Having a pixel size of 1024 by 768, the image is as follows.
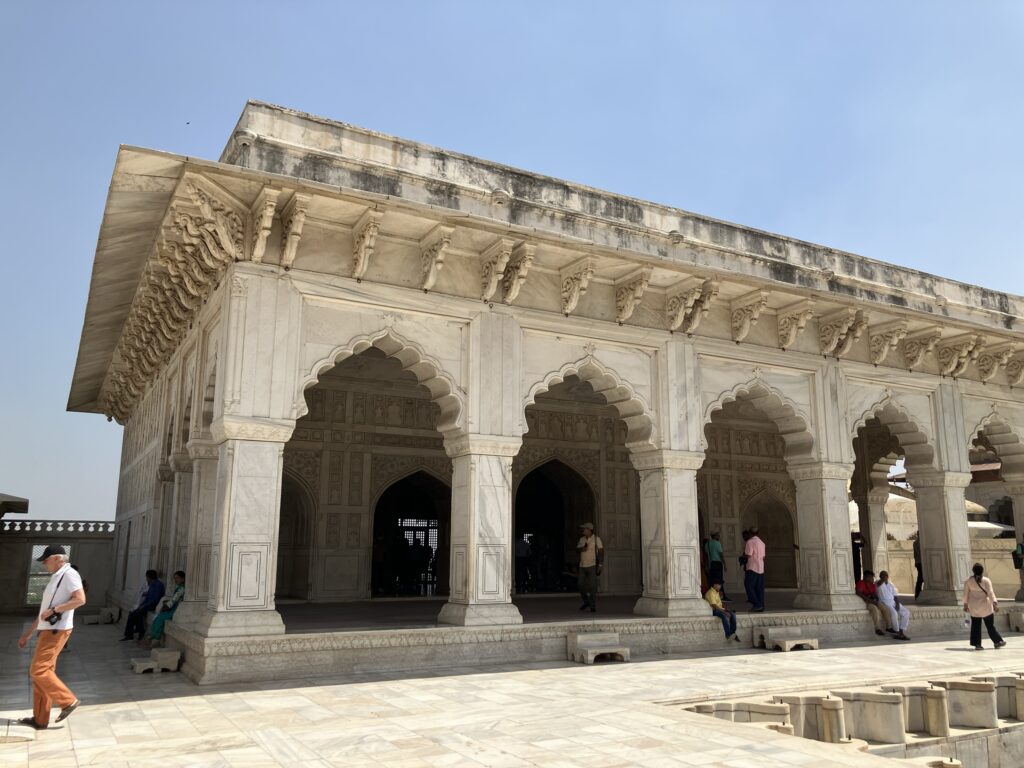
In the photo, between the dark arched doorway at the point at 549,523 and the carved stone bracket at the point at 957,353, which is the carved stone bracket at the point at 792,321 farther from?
the dark arched doorway at the point at 549,523

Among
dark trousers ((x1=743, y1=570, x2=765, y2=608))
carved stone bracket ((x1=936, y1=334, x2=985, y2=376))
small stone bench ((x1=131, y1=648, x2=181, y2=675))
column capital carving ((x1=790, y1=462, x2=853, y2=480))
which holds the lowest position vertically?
small stone bench ((x1=131, y1=648, x2=181, y2=675))

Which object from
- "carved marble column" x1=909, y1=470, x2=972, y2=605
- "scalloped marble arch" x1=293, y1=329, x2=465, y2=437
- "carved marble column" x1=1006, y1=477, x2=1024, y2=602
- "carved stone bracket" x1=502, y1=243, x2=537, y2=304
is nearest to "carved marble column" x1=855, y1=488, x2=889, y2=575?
"carved marble column" x1=1006, y1=477, x2=1024, y2=602

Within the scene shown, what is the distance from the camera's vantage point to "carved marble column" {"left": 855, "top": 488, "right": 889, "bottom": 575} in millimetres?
17141

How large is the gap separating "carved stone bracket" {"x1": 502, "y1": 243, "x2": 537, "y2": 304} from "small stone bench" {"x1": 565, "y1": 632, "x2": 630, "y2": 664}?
144 inches

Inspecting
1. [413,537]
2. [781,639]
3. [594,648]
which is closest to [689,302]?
[781,639]

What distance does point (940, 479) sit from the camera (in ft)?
40.2

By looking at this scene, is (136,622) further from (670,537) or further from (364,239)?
(670,537)

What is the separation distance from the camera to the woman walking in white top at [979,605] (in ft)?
32.9

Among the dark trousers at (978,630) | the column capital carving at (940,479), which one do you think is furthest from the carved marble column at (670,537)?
the column capital carving at (940,479)

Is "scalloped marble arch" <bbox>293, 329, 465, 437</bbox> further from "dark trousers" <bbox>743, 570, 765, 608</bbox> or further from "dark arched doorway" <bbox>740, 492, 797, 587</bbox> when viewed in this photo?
"dark arched doorway" <bbox>740, 492, 797, 587</bbox>

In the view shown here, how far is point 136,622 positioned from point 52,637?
5439mm

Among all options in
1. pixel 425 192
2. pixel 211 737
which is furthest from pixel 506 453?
pixel 211 737

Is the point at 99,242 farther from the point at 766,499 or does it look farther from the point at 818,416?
the point at 766,499

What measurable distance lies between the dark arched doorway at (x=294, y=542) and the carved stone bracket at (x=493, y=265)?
16.6 ft
